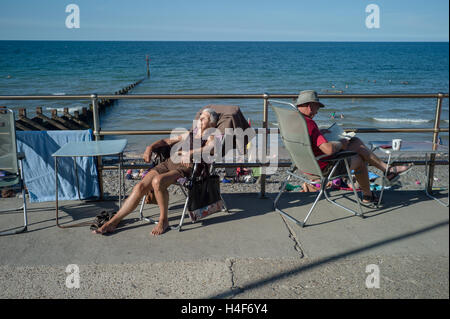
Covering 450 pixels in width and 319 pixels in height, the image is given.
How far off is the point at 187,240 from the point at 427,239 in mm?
1982

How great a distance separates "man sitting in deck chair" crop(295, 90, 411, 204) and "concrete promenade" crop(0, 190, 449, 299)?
1.05ft

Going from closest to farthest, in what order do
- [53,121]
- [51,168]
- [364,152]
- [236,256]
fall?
[236,256] < [364,152] < [51,168] < [53,121]

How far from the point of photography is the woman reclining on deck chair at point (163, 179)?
3678 mm

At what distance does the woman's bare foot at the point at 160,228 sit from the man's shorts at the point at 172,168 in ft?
1.52

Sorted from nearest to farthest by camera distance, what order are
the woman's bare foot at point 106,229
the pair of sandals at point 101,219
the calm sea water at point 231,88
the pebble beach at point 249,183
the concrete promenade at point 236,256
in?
the concrete promenade at point 236,256 → the woman's bare foot at point 106,229 → the pair of sandals at point 101,219 → the pebble beach at point 249,183 → the calm sea water at point 231,88

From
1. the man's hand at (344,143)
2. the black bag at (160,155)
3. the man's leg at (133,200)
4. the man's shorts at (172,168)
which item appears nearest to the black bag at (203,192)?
the man's shorts at (172,168)

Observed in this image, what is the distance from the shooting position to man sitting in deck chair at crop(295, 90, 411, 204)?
3.76 meters

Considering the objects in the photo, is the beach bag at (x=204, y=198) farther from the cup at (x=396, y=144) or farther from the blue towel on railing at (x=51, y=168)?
the cup at (x=396, y=144)

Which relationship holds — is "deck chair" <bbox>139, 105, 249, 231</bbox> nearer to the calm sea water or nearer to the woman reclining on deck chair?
the woman reclining on deck chair

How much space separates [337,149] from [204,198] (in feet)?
4.26

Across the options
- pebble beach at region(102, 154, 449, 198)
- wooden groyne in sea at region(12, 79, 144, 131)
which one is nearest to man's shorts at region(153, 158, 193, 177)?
pebble beach at region(102, 154, 449, 198)

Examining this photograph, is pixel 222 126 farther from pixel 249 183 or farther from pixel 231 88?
pixel 231 88

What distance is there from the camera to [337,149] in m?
3.76

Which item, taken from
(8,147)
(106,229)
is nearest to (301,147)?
(106,229)
